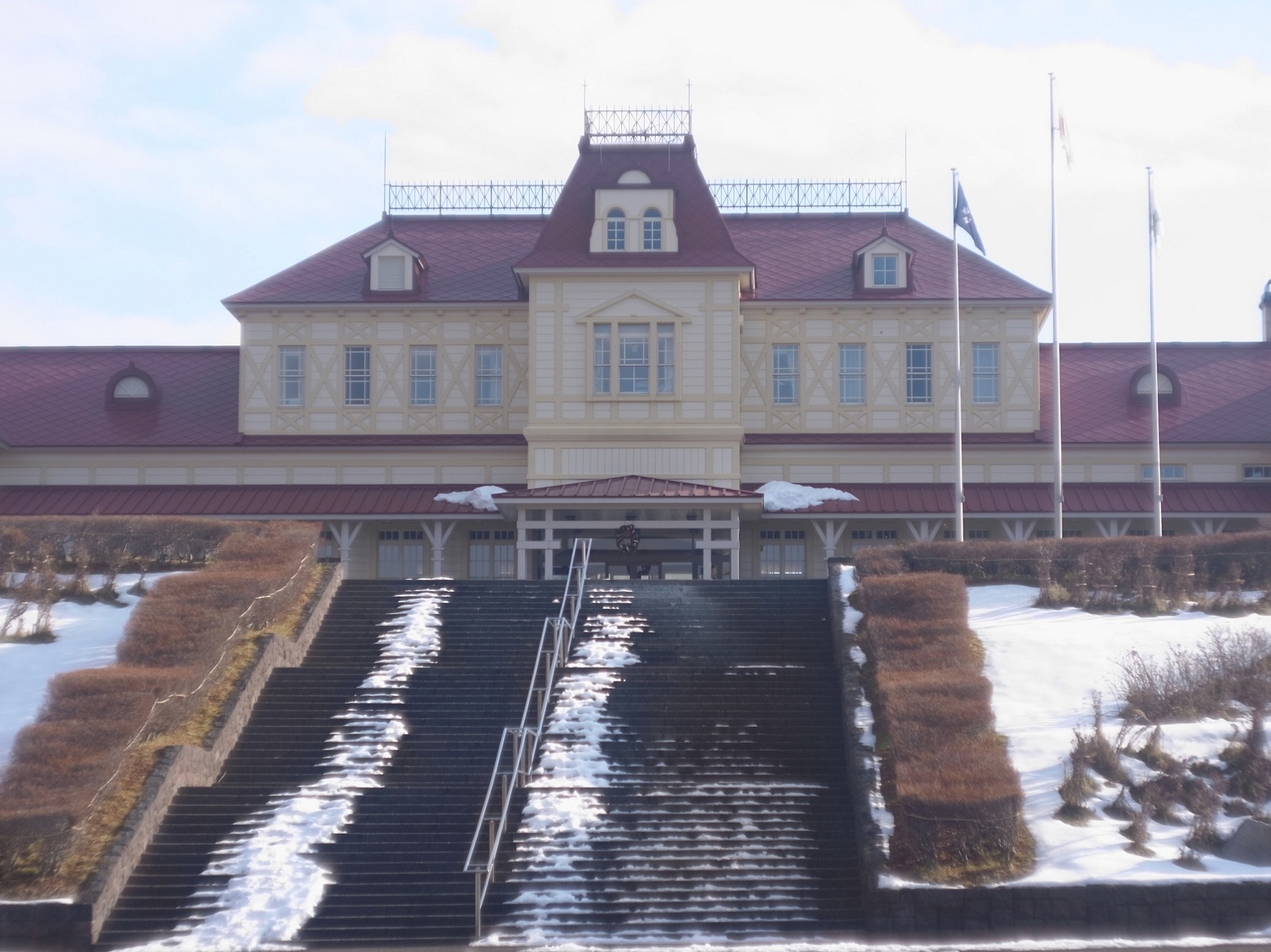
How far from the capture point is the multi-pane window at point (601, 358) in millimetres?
32062

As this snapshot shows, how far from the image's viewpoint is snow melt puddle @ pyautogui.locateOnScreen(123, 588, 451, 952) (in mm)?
14719

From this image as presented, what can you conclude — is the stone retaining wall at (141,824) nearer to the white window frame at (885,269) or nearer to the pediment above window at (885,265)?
the pediment above window at (885,265)

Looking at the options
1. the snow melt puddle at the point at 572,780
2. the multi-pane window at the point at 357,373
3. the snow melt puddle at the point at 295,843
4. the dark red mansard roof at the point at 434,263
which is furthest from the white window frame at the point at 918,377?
the snow melt puddle at the point at 295,843

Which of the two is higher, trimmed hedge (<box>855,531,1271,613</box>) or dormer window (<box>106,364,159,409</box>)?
dormer window (<box>106,364,159,409</box>)

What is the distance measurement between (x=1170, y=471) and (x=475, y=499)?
16211mm

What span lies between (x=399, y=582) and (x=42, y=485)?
1427cm

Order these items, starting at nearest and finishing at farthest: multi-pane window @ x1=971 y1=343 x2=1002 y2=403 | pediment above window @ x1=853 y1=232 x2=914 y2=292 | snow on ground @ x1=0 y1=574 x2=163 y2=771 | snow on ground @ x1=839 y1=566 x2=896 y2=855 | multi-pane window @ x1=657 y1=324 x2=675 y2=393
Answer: snow on ground @ x1=839 y1=566 x2=896 y2=855, snow on ground @ x1=0 y1=574 x2=163 y2=771, multi-pane window @ x1=657 y1=324 x2=675 y2=393, multi-pane window @ x1=971 y1=343 x2=1002 y2=403, pediment above window @ x1=853 y1=232 x2=914 y2=292

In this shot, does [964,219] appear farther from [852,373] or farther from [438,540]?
[438,540]

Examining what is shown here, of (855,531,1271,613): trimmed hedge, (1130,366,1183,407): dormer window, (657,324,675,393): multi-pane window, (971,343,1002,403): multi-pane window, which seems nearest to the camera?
(855,531,1271,613): trimmed hedge

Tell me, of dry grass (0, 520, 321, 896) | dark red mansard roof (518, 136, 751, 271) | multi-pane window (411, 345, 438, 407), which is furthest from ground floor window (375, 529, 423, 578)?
dry grass (0, 520, 321, 896)

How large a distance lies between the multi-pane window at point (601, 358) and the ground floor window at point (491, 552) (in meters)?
4.24

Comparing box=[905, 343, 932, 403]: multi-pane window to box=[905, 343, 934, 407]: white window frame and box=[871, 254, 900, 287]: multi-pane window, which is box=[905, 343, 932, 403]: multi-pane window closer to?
box=[905, 343, 934, 407]: white window frame

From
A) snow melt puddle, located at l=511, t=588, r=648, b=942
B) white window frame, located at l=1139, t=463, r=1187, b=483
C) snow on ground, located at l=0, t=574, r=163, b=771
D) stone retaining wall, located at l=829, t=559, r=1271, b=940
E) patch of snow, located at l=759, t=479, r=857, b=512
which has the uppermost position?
white window frame, located at l=1139, t=463, r=1187, b=483

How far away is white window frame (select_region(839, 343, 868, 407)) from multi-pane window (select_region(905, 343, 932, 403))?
1.01 m
